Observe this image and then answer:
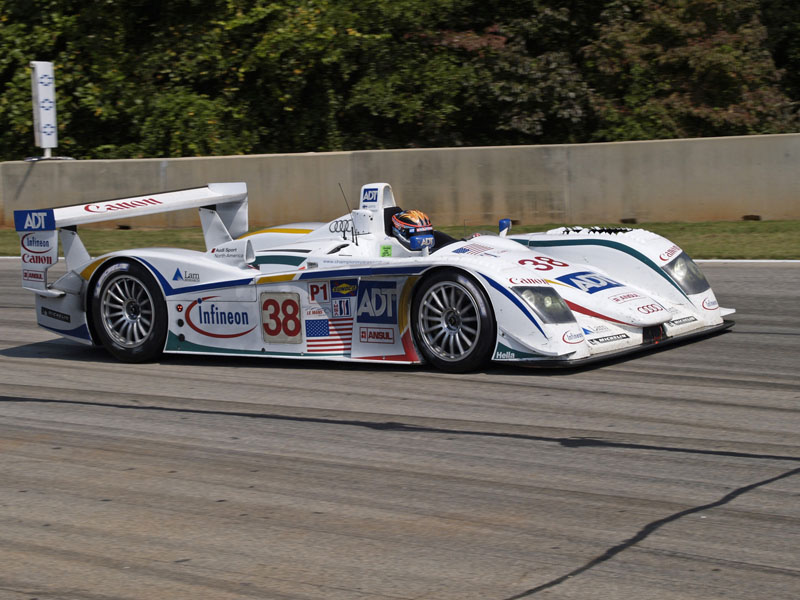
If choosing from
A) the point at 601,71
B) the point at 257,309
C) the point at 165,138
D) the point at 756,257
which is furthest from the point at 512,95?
the point at 257,309

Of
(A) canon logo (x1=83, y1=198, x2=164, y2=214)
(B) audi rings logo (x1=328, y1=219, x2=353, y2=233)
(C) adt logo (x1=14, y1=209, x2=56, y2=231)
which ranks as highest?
(A) canon logo (x1=83, y1=198, x2=164, y2=214)

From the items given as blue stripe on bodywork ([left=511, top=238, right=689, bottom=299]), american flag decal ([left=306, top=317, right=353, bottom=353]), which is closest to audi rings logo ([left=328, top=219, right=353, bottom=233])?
american flag decal ([left=306, top=317, right=353, bottom=353])

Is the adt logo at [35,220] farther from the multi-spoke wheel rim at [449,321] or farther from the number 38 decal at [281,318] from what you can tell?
the multi-spoke wheel rim at [449,321]

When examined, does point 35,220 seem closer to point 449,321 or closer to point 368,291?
point 368,291

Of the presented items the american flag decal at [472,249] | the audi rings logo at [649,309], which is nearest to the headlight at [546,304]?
the american flag decal at [472,249]

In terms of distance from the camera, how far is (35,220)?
8711 mm

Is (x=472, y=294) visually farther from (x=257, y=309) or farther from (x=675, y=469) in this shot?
(x=675, y=469)

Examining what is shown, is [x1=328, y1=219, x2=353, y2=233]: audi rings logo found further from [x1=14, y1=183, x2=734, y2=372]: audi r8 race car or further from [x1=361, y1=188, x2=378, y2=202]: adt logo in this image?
[x1=361, y1=188, x2=378, y2=202]: adt logo

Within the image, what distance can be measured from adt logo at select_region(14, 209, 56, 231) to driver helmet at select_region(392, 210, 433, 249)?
8.93ft

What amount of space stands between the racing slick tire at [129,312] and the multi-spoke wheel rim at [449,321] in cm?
219

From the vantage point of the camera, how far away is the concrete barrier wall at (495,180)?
48.2ft

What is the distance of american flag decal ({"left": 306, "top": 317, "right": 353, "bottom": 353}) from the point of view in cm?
777

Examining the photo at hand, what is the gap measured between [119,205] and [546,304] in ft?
12.4

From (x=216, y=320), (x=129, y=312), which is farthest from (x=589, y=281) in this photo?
(x=129, y=312)
